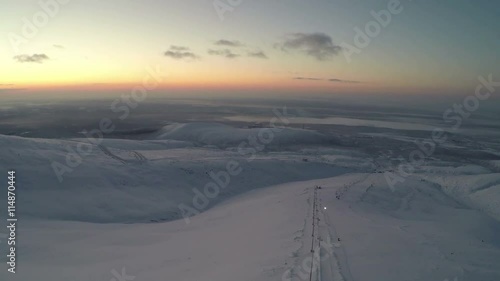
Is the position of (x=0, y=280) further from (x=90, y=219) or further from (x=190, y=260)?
(x=90, y=219)

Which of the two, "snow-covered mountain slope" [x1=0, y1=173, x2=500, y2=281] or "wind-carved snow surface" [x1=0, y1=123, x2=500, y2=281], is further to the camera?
"wind-carved snow surface" [x1=0, y1=123, x2=500, y2=281]

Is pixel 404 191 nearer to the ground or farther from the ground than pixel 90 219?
farther from the ground

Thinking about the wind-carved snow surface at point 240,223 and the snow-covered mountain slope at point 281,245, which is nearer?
the snow-covered mountain slope at point 281,245

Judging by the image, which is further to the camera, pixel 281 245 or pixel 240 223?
pixel 240 223

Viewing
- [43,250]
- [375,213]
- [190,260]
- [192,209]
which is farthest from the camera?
[192,209]

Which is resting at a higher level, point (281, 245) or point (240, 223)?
point (281, 245)

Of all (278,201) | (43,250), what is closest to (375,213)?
(278,201)

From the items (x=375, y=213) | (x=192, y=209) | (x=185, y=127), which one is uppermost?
(x=185, y=127)

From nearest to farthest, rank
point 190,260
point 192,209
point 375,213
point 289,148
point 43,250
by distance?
point 190,260, point 43,250, point 375,213, point 192,209, point 289,148
